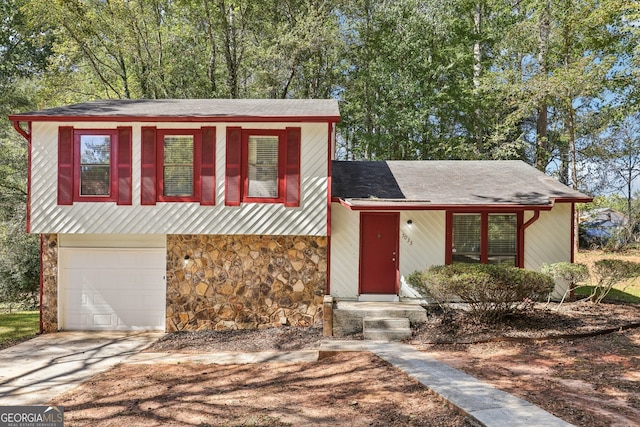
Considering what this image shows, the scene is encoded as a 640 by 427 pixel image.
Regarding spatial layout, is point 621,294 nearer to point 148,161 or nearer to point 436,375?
point 436,375

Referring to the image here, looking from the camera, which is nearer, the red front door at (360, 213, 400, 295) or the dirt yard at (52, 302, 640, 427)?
the dirt yard at (52, 302, 640, 427)

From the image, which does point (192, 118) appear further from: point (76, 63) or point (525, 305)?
Answer: point (76, 63)

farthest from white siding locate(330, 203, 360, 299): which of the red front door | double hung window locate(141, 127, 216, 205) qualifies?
double hung window locate(141, 127, 216, 205)

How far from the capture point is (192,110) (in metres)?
9.16

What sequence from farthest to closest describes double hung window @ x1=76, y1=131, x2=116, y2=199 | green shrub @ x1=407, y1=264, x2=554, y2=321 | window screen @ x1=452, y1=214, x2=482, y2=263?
window screen @ x1=452, y1=214, x2=482, y2=263, double hung window @ x1=76, y1=131, x2=116, y2=199, green shrub @ x1=407, y1=264, x2=554, y2=321

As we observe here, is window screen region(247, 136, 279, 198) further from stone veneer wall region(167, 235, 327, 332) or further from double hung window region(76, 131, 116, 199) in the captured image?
double hung window region(76, 131, 116, 199)

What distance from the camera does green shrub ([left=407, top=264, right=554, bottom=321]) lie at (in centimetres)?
713

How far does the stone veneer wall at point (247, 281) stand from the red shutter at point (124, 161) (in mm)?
1397

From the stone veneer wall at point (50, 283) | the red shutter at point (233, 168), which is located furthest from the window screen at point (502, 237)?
the stone veneer wall at point (50, 283)

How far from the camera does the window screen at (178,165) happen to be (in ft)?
28.7

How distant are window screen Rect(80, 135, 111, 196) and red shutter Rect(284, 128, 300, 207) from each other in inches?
149

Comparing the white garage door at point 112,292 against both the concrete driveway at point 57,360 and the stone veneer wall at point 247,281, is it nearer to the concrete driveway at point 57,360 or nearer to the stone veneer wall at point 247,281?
the concrete driveway at point 57,360

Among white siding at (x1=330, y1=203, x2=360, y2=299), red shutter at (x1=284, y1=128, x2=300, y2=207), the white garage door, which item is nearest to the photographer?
red shutter at (x1=284, y1=128, x2=300, y2=207)

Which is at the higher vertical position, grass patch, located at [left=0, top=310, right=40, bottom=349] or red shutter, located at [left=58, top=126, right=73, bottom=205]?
red shutter, located at [left=58, top=126, right=73, bottom=205]
